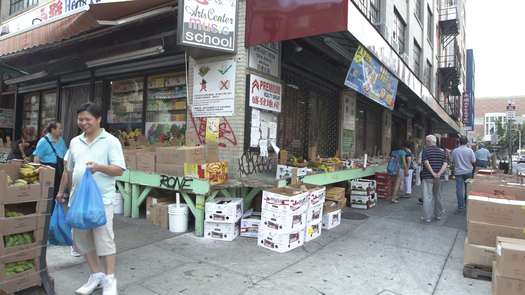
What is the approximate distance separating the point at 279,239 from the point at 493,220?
2743 mm

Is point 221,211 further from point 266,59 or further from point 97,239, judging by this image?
point 266,59

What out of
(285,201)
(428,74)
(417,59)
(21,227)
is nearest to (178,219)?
A: (285,201)

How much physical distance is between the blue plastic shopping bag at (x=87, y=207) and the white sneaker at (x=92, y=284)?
0.68 meters

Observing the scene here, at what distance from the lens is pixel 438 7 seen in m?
24.3

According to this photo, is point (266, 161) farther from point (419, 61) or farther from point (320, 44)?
point (419, 61)

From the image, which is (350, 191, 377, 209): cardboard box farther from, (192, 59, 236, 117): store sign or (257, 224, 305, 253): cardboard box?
(192, 59, 236, 117): store sign

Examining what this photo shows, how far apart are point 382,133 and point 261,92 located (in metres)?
10.6

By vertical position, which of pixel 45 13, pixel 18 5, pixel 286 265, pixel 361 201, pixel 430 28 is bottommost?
pixel 286 265

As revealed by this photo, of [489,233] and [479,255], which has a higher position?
[489,233]

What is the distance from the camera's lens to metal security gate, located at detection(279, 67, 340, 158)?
9000mm

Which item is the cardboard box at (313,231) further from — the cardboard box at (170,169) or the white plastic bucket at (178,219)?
the cardboard box at (170,169)

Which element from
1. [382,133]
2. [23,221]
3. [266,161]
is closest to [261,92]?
[266,161]

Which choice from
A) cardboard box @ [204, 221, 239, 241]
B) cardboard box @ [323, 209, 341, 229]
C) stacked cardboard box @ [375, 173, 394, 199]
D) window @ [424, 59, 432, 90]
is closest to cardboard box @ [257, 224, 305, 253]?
cardboard box @ [204, 221, 239, 241]

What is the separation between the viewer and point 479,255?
4.59m
